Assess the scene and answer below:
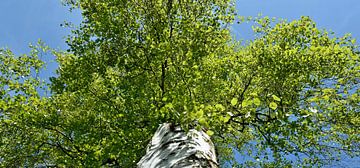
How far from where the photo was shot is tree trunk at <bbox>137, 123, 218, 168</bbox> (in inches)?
215

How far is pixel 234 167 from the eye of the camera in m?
22.4

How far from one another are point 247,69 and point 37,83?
11.1m

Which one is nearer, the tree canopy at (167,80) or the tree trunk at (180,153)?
the tree trunk at (180,153)

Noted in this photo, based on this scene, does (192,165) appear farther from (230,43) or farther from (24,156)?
(230,43)

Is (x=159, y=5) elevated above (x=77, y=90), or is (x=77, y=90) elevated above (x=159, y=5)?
(x=159, y=5)

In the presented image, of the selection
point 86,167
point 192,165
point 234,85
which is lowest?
point 192,165

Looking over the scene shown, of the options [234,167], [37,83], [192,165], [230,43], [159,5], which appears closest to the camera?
[192,165]

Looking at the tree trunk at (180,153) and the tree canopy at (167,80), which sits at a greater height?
the tree canopy at (167,80)

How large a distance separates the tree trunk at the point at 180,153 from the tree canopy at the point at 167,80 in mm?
6257

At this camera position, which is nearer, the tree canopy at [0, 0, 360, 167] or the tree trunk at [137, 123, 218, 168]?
the tree trunk at [137, 123, 218, 168]

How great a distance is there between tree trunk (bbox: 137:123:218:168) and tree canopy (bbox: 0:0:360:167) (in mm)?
6257

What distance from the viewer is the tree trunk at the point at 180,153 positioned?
546 centimetres

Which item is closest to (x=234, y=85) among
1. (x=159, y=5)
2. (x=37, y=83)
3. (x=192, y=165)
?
(x=159, y=5)

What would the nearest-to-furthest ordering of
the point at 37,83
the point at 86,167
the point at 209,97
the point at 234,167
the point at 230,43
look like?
the point at 86,167
the point at 209,97
the point at 37,83
the point at 234,167
the point at 230,43
